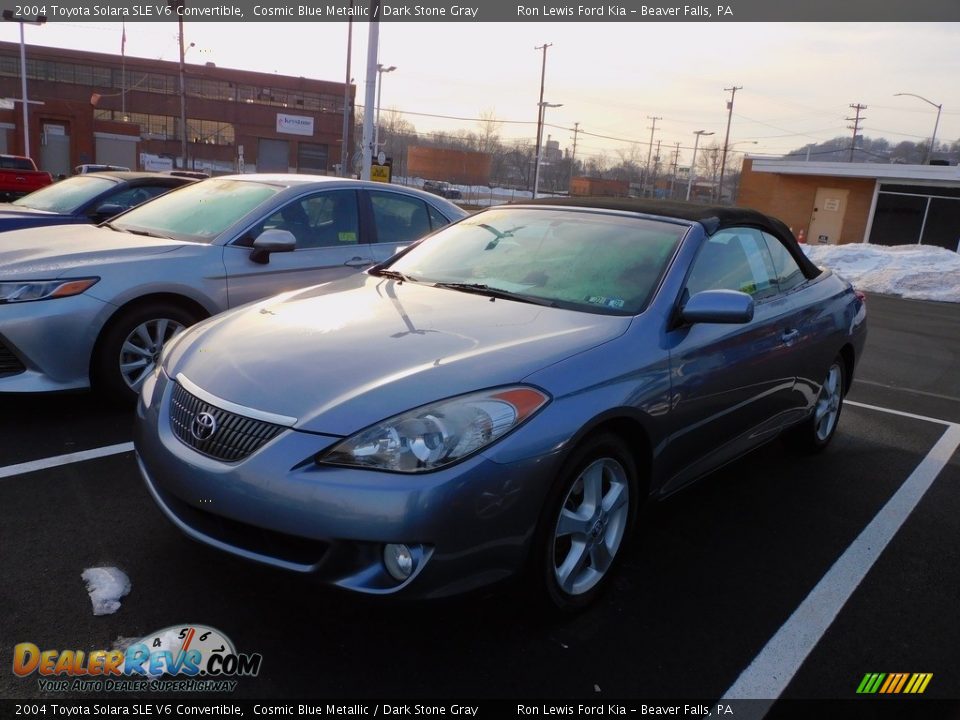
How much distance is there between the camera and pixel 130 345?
192 inches

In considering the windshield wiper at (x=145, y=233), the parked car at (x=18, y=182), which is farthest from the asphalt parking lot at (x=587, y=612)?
the parked car at (x=18, y=182)

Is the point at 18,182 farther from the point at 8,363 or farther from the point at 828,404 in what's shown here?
the point at 828,404

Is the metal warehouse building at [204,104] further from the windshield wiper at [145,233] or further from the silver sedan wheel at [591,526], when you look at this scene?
the silver sedan wheel at [591,526]

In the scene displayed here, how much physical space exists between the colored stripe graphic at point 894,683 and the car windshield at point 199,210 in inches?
180

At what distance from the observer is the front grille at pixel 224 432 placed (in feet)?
8.34

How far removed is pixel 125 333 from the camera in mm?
4816

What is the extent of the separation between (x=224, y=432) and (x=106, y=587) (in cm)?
86

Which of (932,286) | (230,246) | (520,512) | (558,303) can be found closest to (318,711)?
(520,512)

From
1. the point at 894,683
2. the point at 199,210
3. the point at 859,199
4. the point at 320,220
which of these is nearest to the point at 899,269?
the point at 859,199

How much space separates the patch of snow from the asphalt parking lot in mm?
34

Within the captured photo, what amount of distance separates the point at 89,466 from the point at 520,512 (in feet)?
8.72

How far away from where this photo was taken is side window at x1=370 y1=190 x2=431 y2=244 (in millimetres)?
6184

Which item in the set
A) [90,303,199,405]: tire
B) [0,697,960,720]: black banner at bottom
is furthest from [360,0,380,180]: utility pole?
[0,697,960,720]: black banner at bottom

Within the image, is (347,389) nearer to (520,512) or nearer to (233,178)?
(520,512)
